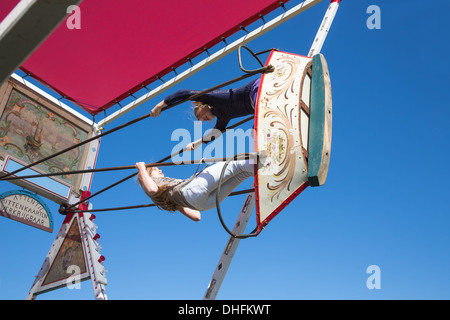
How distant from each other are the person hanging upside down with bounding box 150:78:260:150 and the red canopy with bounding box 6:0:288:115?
1813 millimetres

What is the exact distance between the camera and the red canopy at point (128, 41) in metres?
4.41

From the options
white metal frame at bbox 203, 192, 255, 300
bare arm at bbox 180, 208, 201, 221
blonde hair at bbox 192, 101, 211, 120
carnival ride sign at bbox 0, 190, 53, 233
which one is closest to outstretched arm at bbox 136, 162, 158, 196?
bare arm at bbox 180, 208, 201, 221

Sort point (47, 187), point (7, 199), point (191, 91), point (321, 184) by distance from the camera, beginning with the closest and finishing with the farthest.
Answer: point (321, 184), point (191, 91), point (7, 199), point (47, 187)

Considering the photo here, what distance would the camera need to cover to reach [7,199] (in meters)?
4.81

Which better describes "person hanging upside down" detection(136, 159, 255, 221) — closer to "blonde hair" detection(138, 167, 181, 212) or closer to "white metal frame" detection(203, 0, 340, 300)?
"blonde hair" detection(138, 167, 181, 212)

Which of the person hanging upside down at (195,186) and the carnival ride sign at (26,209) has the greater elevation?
the carnival ride sign at (26,209)

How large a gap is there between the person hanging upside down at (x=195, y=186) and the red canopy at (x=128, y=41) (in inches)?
87.8

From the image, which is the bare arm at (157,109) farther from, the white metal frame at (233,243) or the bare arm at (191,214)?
the white metal frame at (233,243)

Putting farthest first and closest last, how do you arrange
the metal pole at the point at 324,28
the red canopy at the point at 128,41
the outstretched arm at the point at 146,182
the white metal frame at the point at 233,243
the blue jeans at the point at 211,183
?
the red canopy at the point at 128,41, the white metal frame at the point at 233,243, the metal pole at the point at 324,28, the outstretched arm at the point at 146,182, the blue jeans at the point at 211,183

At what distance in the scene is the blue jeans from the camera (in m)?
2.58

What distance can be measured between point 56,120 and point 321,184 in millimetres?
4292

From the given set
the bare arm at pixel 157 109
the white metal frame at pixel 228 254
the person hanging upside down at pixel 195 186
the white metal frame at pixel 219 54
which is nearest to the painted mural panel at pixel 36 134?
the white metal frame at pixel 219 54

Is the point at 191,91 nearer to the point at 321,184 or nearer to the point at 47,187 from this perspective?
the point at 321,184
